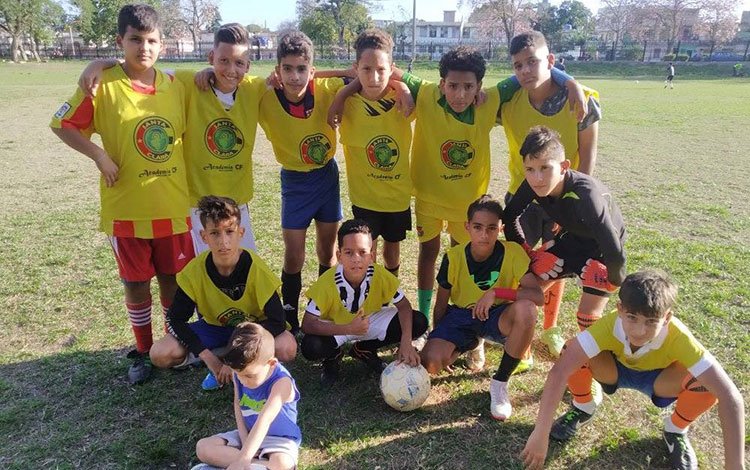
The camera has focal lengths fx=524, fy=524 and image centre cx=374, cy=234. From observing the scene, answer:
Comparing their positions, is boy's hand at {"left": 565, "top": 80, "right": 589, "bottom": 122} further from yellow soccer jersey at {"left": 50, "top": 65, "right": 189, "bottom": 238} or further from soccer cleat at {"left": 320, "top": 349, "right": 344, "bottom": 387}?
yellow soccer jersey at {"left": 50, "top": 65, "right": 189, "bottom": 238}

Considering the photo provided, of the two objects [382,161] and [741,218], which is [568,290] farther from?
[741,218]

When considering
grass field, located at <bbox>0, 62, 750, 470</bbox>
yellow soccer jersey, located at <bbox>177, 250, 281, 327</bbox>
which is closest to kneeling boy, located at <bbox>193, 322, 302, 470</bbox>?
grass field, located at <bbox>0, 62, 750, 470</bbox>

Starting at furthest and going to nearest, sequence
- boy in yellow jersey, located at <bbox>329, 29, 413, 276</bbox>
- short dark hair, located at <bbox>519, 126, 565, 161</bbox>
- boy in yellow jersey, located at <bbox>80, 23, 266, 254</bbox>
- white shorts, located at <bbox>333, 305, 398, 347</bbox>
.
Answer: boy in yellow jersey, located at <bbox>329, 29, 413, 276</bbox>, boy in yellow jersey, located at <bbox>80, 23, 266, 254</bbox>, white shorts, located at <bbox>333, 305, 398, 347</bbox>, short dark hair, located at <bbox>519, 126, 565, 161</bbox>

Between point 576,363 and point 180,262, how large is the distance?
8.53ft

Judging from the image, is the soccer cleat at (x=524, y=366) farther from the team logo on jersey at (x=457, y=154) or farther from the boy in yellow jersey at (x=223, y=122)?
the boy in yellow jersey at (x=223, y=122)

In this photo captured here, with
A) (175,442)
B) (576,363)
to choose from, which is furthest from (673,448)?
(175,442)

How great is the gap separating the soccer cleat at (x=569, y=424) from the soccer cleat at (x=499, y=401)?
0.27 metres

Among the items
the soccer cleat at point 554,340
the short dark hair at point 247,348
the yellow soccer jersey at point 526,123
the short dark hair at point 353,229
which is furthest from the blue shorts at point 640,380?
the short dark hair at point 247,348

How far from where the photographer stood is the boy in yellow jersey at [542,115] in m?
3.62

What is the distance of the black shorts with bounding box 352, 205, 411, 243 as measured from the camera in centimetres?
390

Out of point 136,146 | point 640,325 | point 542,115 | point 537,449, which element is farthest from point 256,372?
point 542,115

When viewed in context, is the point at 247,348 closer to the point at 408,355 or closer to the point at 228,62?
the point at 408,355

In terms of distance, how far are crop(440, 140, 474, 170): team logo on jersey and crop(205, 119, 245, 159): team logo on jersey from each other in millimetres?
1463

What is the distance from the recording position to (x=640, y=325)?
249 cm
